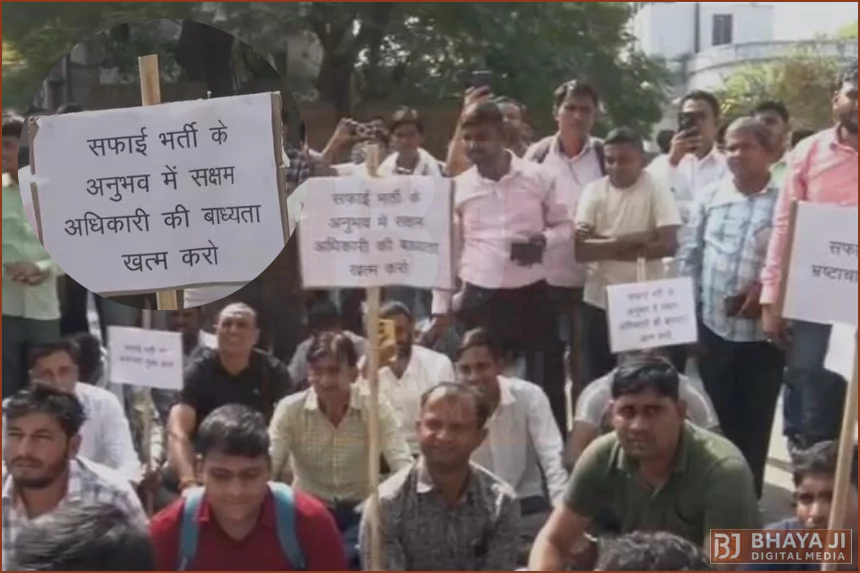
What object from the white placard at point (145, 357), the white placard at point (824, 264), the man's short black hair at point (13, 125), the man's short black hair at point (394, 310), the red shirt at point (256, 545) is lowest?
the red shirt at point (256, 545)

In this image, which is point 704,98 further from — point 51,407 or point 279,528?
point 51,407

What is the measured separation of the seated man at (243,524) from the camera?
2768 mm

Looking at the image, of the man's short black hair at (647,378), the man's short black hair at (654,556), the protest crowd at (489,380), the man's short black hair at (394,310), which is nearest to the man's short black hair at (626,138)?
the protest crowd at (489,380)

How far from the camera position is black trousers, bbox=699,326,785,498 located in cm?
302

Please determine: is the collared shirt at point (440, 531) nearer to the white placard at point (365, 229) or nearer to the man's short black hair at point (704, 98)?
the white placard at point (365, 229)

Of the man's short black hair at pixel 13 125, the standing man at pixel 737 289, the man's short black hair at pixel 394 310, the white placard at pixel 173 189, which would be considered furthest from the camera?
the standing man at pixel 737 289

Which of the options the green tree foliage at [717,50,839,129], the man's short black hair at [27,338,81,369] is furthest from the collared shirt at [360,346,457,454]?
the green tree foliage at [717,50,839,129]

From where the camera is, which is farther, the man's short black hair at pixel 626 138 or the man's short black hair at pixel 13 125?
the man's short black hair at pixel 626 138

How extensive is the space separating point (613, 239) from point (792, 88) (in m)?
0.50

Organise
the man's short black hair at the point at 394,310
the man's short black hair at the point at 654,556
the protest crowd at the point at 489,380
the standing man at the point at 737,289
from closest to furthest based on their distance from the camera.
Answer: the man's short black hair at the point at 654,556 → the protest crowd at the point at 489,380 → the man's short black hair at the point at 394,310 → the standing man at the point at 737,289

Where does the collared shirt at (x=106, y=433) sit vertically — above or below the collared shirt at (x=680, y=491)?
above

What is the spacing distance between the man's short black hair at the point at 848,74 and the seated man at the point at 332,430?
1184mm

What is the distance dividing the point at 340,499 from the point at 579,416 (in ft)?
1.85

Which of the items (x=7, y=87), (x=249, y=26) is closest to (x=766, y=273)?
(x=249, y=26)
